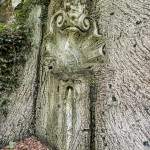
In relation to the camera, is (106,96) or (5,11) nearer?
(106,96)

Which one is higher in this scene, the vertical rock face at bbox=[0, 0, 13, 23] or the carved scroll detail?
the vertical rock face at bbox=[0, 0, 13, 23]

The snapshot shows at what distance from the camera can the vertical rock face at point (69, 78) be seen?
3.64 metres

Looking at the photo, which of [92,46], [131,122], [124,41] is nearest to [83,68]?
[92,46]

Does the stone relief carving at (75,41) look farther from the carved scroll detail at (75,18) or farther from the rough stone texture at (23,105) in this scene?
the rough stone texture at (23,105)

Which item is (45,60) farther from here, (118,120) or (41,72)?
(118,120)

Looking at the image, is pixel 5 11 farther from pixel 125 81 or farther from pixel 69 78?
pixel 125 81

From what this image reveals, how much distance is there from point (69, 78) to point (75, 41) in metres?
0.38

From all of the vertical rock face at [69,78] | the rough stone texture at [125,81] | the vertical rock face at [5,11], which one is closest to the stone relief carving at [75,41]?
the vertical rock face at [69,78]

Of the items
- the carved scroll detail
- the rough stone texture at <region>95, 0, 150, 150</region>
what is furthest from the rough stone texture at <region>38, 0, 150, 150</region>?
the carved scroll detail

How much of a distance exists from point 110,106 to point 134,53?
0.52m

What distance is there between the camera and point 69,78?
3730 mm

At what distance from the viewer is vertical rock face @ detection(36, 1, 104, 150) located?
364 cm

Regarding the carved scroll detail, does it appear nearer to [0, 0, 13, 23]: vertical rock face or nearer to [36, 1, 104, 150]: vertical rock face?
[36, 1, 104, 150]: vertical rock face

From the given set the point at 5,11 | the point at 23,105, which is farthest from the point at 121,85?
the point at 5,11
